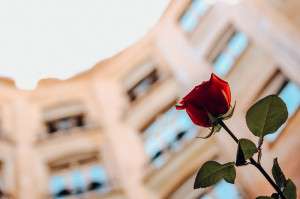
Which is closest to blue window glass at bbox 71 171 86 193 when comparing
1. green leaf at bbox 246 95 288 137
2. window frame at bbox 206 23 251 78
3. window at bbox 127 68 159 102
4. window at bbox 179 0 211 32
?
window at bbox 127 68 159 102

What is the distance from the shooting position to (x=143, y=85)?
10156 millimetres

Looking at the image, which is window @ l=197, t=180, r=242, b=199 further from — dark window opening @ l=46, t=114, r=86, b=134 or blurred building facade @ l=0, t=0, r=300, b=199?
dark window opening @ l=46, t=114, r=86, b=134

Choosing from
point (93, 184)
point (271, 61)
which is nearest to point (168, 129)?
point (93, 184)

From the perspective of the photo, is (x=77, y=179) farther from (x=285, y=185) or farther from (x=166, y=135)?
(x=285, y=185)

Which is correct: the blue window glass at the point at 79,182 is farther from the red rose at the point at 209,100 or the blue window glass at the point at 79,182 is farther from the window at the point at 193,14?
the red rose at the point at 209,100

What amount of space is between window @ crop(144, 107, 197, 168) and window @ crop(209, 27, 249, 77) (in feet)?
4.58

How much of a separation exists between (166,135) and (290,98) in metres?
3.52

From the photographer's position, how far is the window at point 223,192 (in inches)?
247

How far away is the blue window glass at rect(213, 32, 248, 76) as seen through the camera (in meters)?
6.76

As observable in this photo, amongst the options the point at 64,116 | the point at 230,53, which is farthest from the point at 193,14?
the point at 64,116

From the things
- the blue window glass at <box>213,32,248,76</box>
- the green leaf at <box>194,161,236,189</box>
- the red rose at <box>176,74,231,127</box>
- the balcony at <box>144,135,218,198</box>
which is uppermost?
the blue window glass at <box>213,32,248,76</box>

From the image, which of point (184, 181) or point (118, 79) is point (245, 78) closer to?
point (184, 181)

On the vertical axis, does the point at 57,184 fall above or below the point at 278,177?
above

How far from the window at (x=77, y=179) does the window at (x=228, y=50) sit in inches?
128
